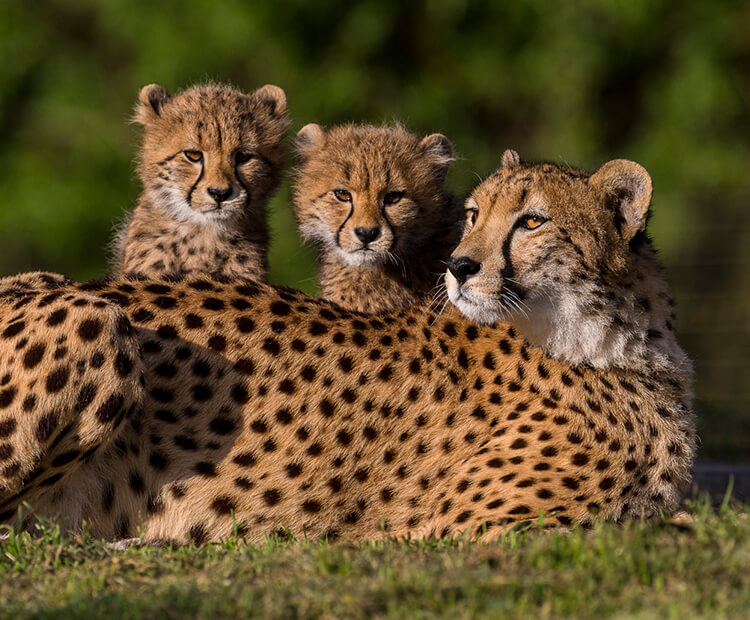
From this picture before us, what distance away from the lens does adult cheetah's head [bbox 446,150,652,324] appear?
3.68 meters

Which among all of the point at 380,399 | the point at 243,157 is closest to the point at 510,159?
the point at 380,399

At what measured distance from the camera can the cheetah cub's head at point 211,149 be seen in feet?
17.3

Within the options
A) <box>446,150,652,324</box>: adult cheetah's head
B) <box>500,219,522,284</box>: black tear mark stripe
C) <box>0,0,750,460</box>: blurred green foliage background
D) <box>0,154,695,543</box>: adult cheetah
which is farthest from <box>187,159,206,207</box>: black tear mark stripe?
<box>0,0,750,460</box>: blurred green foliage background

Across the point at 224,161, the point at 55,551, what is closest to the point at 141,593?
the point at 55,551

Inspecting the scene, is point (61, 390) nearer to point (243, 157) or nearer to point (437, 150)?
point (243, 157)

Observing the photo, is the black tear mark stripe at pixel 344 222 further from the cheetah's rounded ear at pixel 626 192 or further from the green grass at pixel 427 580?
the green grass at pixel 427 580

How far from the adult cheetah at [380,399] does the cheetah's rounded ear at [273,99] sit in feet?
6.90

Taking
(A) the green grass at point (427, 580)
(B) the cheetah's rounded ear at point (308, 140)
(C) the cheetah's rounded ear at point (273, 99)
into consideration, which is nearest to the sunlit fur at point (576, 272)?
(A) the green grass at point (427, 580)

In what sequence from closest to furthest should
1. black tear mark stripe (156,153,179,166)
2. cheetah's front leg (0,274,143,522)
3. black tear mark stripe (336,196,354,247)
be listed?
cheetah's front leg (0,274,143,522)
black tear mark stripe (336,196,354,247)
black tear mark stripe (156,153,179,166)

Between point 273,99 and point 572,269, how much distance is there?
2.62m

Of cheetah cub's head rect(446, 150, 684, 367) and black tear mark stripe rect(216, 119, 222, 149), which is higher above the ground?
black tear mark stripe rect(216, 119, 222, 149)

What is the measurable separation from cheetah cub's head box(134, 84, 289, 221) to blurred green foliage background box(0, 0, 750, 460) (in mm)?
5611

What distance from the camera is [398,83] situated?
13391 mm

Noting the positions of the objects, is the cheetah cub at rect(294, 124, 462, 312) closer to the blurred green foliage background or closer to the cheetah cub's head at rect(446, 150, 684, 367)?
the cheetah cub's head at rect(446, 150, 684, 367)
